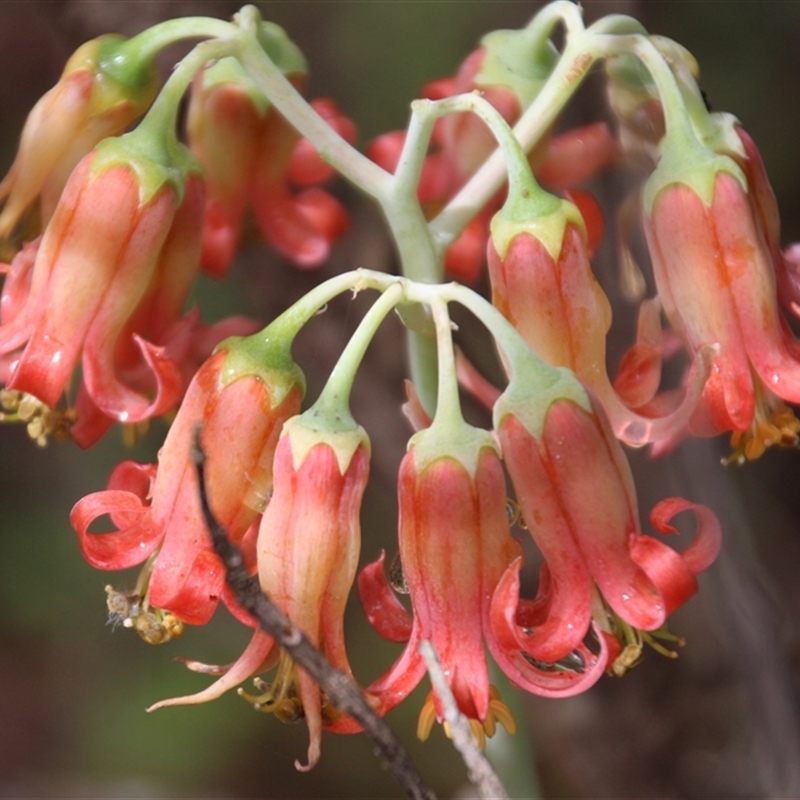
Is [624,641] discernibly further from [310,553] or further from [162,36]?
[162,36]

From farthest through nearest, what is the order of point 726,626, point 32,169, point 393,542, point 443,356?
point 726,626
point 393,542
point 32,169
point 443,356

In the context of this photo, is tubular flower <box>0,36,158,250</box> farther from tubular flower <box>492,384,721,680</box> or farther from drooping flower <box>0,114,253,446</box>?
tubular flower <box>492,384,721,680</box>

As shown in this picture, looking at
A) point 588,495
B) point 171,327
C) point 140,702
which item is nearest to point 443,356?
point 588,495

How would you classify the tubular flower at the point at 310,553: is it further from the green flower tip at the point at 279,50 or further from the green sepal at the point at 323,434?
the green flower tip at the point at 279,50

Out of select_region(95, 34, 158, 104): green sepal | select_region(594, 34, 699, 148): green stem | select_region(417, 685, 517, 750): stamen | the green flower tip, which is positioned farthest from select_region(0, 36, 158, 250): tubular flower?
select_region(417, 685, 517, 750): stamen

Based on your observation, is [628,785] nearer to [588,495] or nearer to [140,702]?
[140,702]

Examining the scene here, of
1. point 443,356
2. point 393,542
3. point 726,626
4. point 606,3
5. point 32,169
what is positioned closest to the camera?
point 443,356

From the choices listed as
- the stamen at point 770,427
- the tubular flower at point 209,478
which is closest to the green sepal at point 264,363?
the tubular flower at point 209,478
